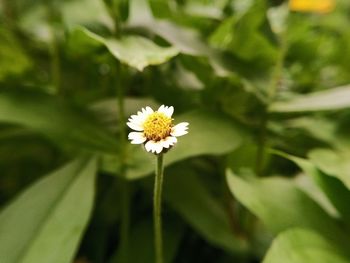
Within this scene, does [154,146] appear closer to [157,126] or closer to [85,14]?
[157,126]

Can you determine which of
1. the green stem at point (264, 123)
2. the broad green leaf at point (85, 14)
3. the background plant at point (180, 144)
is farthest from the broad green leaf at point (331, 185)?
the broad green leaf at point (85, 14)

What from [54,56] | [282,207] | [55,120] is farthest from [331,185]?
[54,56]

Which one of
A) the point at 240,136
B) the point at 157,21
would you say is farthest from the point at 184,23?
the point at 240,136

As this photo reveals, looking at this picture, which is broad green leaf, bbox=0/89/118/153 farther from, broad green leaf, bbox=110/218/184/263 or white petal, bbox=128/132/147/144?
white petal, bbox=128/132/147/144

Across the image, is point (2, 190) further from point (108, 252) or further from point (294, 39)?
point (294, 39)

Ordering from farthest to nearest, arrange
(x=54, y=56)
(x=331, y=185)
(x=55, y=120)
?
(x=54, y=56) < (x=55, y=120) < (x=331, y=185)

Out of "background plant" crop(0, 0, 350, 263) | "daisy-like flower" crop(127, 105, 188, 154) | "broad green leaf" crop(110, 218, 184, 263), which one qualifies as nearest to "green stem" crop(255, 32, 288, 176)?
"background plant" crop(0, 0, 350, 263)
